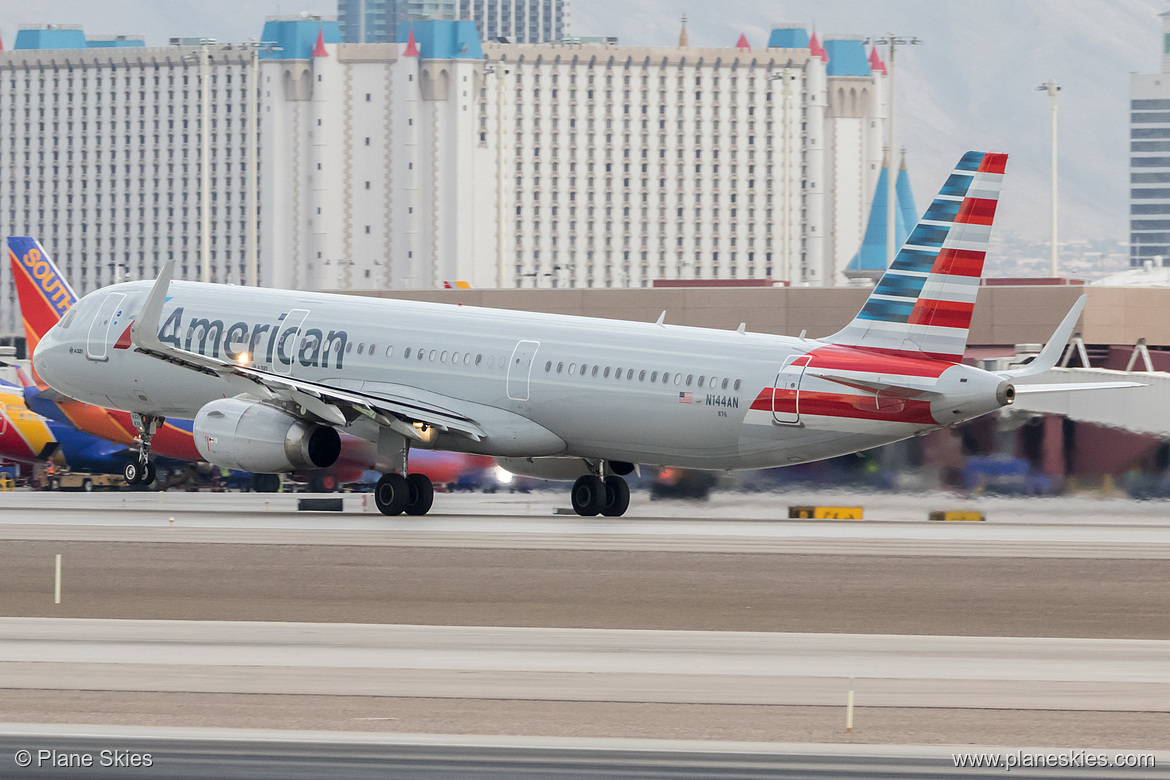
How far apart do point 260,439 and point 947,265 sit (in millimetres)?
15574

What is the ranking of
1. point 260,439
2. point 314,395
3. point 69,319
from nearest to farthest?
point 314,395, point 260,439, point 69,319

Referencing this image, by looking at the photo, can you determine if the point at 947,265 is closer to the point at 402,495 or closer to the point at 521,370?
the point at 521,370

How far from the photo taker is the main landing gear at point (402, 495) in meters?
41.0

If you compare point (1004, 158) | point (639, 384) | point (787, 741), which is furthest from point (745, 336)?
point (787, 741)

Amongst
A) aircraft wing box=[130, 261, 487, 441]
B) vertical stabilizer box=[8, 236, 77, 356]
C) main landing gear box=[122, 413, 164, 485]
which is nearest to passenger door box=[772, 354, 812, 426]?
aircraft wing box=[130, 261, 487, 441]

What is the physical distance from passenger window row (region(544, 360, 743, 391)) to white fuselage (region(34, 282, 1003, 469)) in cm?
3

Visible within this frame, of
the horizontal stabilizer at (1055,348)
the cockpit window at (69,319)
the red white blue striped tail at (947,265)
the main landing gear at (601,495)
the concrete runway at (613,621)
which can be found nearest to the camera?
the concrete runway at (613,621)

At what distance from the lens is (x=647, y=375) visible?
38812 millimetres

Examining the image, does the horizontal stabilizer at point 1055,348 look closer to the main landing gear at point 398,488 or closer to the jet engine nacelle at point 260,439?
the main landing gear at point 398,488

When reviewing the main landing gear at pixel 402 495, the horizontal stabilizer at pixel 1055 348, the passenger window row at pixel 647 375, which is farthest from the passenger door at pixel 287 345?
the horizontal stabilizer at pixel 1055 348

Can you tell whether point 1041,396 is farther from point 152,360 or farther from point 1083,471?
point 152,360

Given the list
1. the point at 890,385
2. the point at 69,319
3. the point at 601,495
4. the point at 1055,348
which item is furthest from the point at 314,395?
the point at 1055,348

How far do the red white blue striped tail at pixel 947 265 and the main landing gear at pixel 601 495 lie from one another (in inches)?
325

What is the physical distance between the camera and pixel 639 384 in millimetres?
38875
